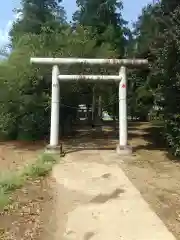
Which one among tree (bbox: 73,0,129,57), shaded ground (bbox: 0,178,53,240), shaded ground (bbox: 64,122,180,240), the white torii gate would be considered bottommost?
shaded ground (bbox: 0,178,53,240)

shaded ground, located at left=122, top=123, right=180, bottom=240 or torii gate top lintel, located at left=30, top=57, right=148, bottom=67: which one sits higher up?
torii gate top lintel, located at left=30, top=57, right=148, bottom=67

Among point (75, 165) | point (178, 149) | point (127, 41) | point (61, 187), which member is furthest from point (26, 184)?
point (127, 41)

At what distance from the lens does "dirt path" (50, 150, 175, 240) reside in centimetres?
594

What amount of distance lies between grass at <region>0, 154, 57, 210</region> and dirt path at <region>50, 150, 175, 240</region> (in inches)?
15.4

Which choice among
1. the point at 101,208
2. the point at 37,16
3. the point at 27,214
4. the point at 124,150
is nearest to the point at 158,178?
the point at 101,208

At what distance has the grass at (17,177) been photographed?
26.1ft

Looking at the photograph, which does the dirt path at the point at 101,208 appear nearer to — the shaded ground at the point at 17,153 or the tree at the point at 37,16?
the shaded ground at the point at 17,153

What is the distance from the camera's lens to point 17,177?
9.61 m

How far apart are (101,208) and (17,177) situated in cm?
301

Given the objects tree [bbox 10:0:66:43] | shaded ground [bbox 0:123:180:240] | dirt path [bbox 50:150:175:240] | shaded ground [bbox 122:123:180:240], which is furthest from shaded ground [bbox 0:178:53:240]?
tree [bbox 10:0:66:43]

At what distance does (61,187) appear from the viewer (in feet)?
30.4

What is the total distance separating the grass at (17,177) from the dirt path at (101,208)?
390mm

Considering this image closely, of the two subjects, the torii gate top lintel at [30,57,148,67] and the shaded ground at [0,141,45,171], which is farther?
the torii gate top lintel at [30,57,148,67]

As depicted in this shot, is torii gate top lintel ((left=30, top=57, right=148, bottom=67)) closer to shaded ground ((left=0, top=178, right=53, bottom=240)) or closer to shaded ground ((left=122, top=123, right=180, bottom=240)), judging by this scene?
shaded ground ((left=122, top=123, right=180, bottom=240))
